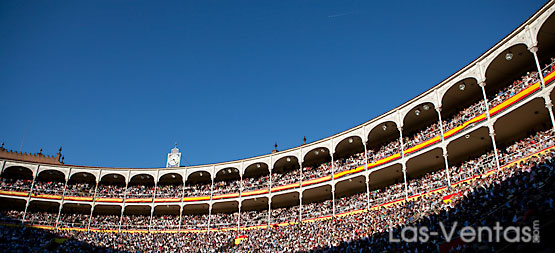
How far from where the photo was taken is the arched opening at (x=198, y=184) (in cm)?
4678

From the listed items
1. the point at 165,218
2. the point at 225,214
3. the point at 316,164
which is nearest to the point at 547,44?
the point at 316,164

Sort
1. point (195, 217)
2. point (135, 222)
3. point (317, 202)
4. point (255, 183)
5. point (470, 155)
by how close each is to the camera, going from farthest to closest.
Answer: point (195, 217) → point (135, 222) → point (255, 183) → point (317, 202) → point (470, 155)

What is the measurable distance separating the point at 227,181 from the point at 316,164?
12.3 meters

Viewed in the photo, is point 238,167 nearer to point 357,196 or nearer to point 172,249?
point 172,249

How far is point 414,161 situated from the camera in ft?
104

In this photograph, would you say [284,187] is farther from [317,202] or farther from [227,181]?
[227,181]

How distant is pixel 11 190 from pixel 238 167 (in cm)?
2607

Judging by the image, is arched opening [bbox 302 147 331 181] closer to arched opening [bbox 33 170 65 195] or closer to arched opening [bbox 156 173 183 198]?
arched opening [bbox 156 173 183 198]

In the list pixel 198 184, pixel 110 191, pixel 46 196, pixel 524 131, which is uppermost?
pixel 198 184

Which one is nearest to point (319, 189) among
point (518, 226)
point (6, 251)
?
point (518, 226)

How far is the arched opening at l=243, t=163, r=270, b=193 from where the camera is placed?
145ft

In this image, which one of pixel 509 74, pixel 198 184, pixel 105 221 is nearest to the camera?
pixel 509 74

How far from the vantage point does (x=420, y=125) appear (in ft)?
113

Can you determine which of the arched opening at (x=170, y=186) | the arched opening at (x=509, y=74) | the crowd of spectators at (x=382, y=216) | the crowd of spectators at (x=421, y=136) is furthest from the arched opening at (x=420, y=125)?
the arched opening at (x=170, y=186)
